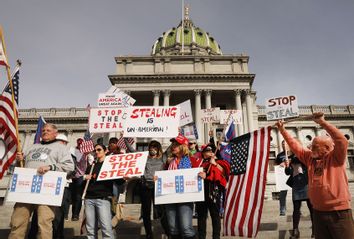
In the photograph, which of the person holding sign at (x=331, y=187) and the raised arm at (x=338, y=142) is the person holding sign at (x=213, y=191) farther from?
the raised arm at (x=338, y=142)

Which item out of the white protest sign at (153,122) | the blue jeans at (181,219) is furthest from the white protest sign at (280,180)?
the blue jeans at (181,219)

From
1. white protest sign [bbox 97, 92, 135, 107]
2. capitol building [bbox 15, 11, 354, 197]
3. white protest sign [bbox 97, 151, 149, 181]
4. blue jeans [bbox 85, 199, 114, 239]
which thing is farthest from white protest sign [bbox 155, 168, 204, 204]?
capitol building [bbox 15, 11, 354, 197]

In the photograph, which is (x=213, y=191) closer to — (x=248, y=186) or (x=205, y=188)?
(x=205, y=188)

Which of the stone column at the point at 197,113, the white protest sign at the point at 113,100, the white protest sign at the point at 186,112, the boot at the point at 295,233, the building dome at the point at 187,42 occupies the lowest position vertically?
the boot at the point at 295,233

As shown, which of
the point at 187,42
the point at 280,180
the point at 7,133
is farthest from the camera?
the point at 187,42

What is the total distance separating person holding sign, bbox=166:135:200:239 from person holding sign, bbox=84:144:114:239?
103 centimetres

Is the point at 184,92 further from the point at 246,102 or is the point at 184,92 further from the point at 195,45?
the point at 195,45

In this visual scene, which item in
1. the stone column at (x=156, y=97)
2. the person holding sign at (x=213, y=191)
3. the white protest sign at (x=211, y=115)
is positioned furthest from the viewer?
the stone column at (x=156, y=97)

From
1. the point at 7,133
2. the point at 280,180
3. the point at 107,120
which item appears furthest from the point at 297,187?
the point at 7,133

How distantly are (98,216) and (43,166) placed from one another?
1254 millimetres

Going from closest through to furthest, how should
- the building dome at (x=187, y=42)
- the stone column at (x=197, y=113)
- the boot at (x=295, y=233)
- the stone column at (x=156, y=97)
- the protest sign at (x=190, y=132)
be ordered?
the boot at (x=295, y=233) < the protest sign at (x=190, y=132) < the stone column at (x=197, y=113) < the stone column at (x=156, y=97) < the building dome at (x=187, y=42)

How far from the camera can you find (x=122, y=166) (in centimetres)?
536

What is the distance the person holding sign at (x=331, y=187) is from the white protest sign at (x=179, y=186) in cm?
188

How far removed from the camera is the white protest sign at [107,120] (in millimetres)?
8883
